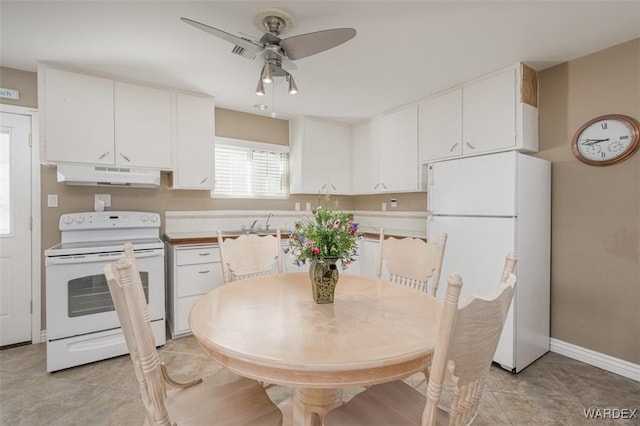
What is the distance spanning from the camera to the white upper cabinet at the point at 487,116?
2441mm

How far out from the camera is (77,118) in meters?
2.54

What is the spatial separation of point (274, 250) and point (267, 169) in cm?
207

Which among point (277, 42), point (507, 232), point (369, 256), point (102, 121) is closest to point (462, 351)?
point (277, 42)

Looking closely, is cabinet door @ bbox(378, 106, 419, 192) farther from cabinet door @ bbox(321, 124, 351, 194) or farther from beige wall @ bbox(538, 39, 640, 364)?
beige wall @ bbox(538, 39, 640, 364)

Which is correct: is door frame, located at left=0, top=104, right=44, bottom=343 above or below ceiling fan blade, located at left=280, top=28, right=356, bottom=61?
below

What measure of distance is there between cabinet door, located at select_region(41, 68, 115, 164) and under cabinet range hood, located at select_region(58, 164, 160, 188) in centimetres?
7

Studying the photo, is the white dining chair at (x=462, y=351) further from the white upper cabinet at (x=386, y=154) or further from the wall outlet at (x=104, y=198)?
the wall outlet at (x=104, y=198)

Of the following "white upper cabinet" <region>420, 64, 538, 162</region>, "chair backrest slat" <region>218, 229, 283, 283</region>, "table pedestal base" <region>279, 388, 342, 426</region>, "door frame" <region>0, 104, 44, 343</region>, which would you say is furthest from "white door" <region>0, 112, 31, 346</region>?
"white upper cabinet" <region>420, 64, 538, 162</region>

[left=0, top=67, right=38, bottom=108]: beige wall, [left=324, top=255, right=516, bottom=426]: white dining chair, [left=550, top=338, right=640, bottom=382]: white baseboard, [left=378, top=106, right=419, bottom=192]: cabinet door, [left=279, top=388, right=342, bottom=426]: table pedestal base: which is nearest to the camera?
[left=324, top=255, right=516, bottom=426]: white dining chair

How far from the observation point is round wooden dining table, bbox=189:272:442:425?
2.78ft

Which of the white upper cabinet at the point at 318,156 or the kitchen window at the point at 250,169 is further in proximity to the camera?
the white upper cabinet at the point at 318,156

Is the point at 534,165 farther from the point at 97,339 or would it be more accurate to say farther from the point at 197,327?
the point at 97,339

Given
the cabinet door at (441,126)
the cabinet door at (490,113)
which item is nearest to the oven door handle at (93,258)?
the cabinet door at (441,126)

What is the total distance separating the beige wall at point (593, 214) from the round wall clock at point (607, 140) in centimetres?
5
